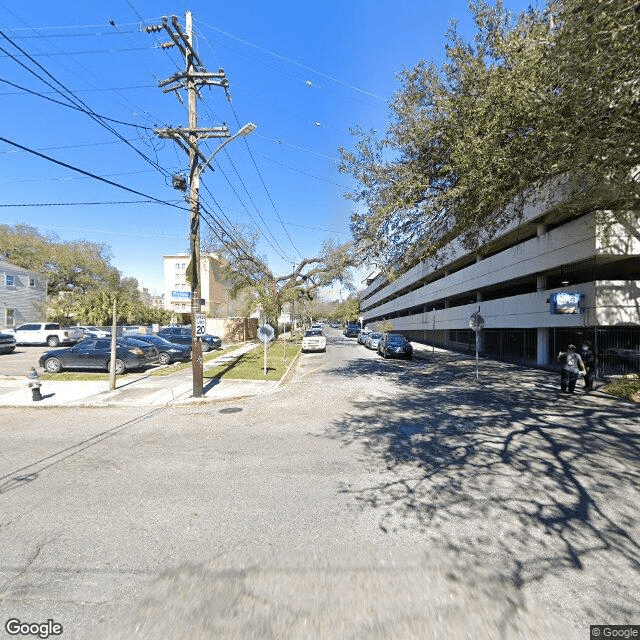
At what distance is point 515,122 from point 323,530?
9.14 metres

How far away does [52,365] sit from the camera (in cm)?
1501

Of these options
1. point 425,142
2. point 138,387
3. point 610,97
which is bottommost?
point 138,387

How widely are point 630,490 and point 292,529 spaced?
13.7ft

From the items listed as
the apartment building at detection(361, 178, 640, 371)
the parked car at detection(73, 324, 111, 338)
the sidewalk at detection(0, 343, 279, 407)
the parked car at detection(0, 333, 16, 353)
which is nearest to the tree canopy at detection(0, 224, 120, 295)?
the parked car at detection(73, 324, 111, 338)

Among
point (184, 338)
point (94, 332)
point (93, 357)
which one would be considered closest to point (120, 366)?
point (93, 357)

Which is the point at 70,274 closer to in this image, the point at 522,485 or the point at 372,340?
the point at 372,340

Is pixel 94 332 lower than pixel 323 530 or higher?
higher

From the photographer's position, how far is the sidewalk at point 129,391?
32.8ft

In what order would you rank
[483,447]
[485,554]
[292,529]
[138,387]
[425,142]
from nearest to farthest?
[485,554]
[292,529]
[483,447]
[425,142]
[138,387]

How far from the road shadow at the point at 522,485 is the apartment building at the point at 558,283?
6776 millimetres

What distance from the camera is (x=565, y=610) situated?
249 cm

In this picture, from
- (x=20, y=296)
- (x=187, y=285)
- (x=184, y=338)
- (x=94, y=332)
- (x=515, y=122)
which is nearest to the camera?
(x=515, y=122)

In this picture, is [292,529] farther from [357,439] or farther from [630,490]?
[630,490]

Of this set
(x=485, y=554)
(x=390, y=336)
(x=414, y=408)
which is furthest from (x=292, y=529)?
(x=390, y=336)
